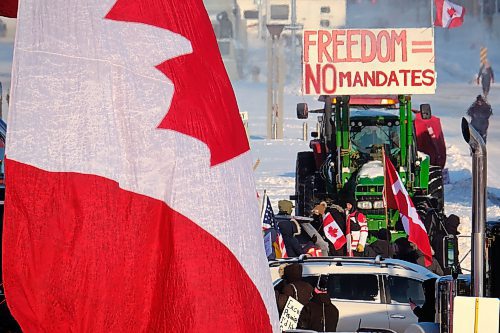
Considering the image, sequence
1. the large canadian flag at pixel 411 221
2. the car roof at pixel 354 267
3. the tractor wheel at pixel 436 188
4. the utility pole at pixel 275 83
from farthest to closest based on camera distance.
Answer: the utility pole at pixel 275 83 → the tractor wheel at pixel 436 188 → the large canadian flag at pixel 411 221 → the car roof at pixel 354 267

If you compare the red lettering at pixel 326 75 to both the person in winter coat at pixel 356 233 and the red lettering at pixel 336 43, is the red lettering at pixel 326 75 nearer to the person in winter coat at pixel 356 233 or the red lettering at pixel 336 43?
the red lettering at pixel 336 43

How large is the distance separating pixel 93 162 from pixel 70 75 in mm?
256

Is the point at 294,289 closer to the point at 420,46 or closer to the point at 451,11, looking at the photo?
the point at 420,46

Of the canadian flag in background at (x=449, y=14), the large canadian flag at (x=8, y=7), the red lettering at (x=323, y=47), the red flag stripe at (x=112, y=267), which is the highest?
the canadian flag in background at (x=449, y=14)

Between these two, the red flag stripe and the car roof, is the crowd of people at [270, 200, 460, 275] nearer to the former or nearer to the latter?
the car roof

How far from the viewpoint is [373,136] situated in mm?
20812

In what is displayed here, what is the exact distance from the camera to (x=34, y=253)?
4.09 meters

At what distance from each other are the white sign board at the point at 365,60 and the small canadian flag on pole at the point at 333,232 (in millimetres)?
3644

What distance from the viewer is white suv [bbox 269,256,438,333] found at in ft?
39.3

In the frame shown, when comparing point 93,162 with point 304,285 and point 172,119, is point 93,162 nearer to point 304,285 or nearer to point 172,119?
point 172,119

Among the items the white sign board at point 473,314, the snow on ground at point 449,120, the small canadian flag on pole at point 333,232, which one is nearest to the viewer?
the white sign board at point 473,314

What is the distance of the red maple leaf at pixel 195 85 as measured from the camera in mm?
4242

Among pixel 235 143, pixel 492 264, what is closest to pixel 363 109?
pixel 492 264

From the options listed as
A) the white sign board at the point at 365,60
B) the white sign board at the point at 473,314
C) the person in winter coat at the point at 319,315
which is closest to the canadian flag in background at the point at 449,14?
the white sign board at the point at 365,60
